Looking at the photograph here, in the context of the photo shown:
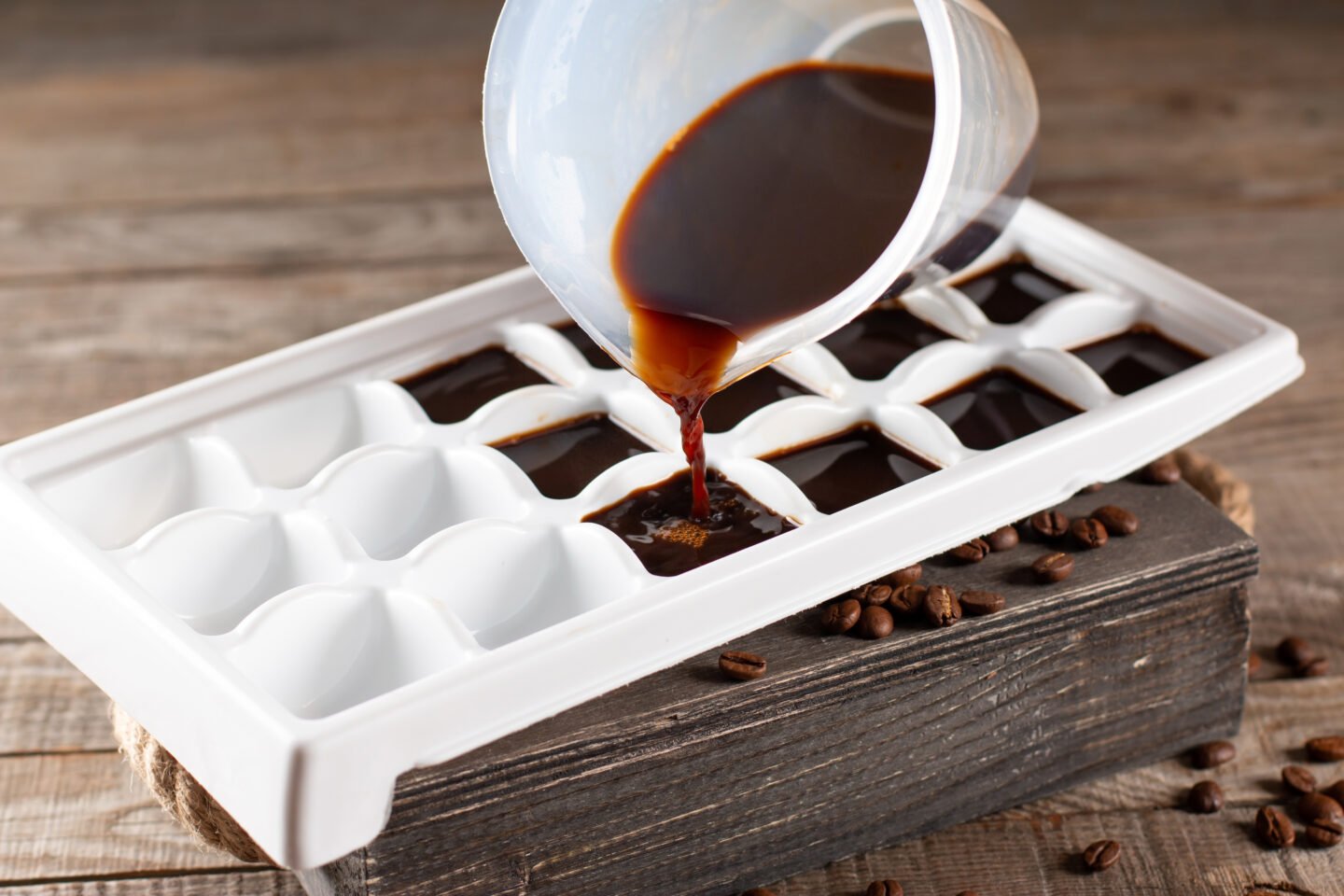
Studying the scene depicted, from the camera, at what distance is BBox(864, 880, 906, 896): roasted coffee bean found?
1168 mm

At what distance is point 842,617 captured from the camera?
3.68 feet

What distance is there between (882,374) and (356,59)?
1754 mm

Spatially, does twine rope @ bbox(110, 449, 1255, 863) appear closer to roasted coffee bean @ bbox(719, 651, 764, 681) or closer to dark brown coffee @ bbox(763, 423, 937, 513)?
roasted coffee bean @ bbox(719, 651, 764, 681)

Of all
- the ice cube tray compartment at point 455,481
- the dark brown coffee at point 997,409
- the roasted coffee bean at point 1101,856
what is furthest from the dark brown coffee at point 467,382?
the roasted coffee bean at point 1101,856

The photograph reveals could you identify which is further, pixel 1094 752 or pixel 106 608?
pixel 1094 752

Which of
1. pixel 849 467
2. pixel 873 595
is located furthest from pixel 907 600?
pixel 849 467

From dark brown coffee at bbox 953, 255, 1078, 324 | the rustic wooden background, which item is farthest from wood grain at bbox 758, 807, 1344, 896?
dark brown coffee at bbox 953, 255, 1078, 324

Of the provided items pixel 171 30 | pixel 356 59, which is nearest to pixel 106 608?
pixel 356 59

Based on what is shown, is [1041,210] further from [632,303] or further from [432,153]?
[432,153]

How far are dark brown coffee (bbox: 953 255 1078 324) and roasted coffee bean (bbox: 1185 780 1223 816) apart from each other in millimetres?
403

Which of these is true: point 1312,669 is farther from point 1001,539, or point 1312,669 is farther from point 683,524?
point 683,524

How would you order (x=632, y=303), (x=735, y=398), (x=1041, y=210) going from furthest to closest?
1. (x=1041, y=210)
2. (x=735, y=398)
3. (x=632, y=303)

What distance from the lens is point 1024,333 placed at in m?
1.38

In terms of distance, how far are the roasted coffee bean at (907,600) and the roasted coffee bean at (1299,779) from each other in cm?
36
